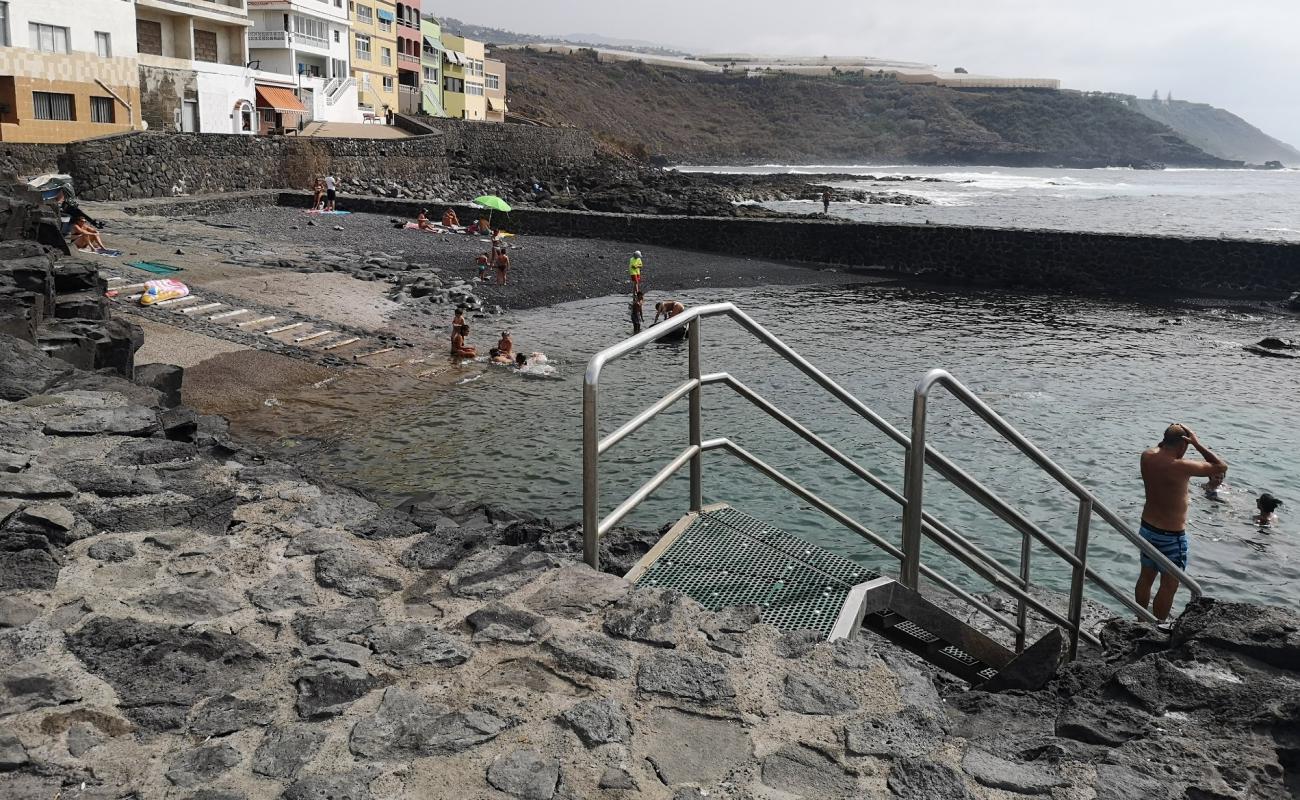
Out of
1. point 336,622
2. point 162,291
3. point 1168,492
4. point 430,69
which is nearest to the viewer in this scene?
point 336,622

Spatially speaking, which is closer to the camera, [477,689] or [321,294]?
[477,689]

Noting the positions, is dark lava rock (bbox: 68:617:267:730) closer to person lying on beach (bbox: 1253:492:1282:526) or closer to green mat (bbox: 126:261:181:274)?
person lying on beach (bbox: 1253:492:1282:526)

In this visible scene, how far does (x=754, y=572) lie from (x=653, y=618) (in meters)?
0.95

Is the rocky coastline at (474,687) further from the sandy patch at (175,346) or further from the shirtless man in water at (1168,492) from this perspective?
the sandy patch at (175,346)

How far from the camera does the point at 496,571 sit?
13.5ft

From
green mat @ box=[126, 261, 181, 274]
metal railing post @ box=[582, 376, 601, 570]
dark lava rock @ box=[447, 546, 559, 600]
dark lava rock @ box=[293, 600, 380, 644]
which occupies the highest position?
metal railing post @ box=[582, 376, 601, 570]

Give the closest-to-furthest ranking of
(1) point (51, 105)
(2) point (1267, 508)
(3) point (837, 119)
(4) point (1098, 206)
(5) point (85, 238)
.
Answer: (2) point (1267, 508) < (5) point (85, 238) < (1) point (51, 105) < (4) point (1098, 206) < (3) point (837, 119)

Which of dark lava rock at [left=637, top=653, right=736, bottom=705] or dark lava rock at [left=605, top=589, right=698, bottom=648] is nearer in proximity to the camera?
dark lava rock at [left=637, top=653, right=736, bottom=705]

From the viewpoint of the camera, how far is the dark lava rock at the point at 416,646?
348 cm

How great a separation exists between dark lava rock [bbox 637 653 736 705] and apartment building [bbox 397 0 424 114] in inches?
2521

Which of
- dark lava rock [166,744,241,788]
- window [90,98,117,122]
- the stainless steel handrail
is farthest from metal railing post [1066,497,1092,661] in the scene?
window [90,98,117,122]

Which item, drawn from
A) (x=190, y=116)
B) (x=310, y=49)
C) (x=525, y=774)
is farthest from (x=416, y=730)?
(x=310, y=49)

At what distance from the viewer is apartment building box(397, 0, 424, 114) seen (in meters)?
62.7

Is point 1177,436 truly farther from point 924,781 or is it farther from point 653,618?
point 924,781
